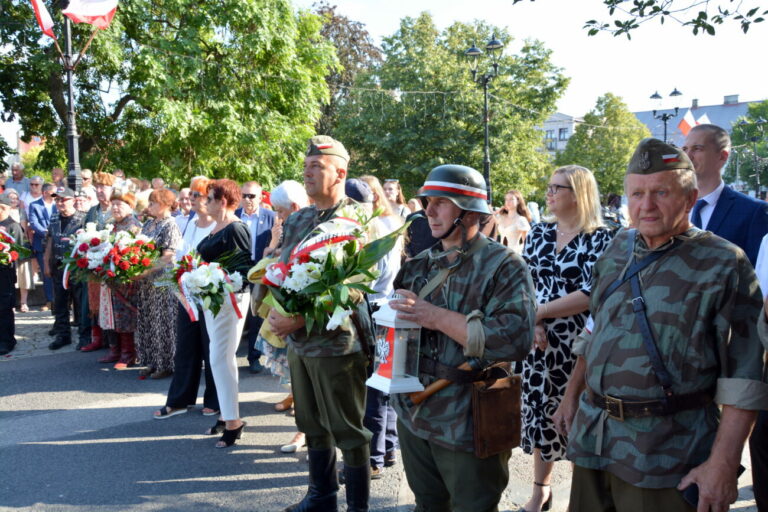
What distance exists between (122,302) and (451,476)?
627 cm

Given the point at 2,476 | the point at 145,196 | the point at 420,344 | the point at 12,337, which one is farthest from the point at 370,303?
the point at 12,337

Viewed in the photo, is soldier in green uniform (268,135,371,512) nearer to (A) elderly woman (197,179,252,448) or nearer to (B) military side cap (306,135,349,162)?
(B) military side cap (306,135,349,162)

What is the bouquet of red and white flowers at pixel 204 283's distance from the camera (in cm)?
468

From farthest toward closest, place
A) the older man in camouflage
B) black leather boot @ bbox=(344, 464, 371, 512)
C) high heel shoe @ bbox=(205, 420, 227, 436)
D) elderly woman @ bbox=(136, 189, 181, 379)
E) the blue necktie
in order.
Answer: elderly woman @ bbox=(136, 189, 181, 379)
high heel shoe @ bbox=(205, 420, 227, 436)
the blue necktie
black leather boot @ bbox=(344, 464, 371, 512)
the older man in camouflage

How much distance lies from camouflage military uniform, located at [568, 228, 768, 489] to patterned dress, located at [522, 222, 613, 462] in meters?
1.47

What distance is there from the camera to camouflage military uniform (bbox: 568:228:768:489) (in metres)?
2.10

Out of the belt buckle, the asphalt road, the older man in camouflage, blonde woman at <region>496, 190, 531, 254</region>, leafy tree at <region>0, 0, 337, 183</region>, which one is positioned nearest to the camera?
the older man in camouflage

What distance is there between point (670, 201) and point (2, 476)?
16.1 ft

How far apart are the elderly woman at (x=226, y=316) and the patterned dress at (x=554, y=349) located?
8.10 feet

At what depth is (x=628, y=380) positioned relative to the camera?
221 cm

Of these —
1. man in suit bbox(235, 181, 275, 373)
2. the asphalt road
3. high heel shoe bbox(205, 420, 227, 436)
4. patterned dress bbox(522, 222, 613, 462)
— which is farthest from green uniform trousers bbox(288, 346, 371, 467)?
man in suit bbox(235, 181, 275, 373)

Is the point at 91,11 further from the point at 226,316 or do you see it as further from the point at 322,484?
the point at 322,484

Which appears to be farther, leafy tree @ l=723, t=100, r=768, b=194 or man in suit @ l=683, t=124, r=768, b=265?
leafy tree @ l=723, t=100, r=768, b=194

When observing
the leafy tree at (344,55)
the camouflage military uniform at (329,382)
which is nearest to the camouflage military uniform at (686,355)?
the camouflage military uniform at (329,382)
